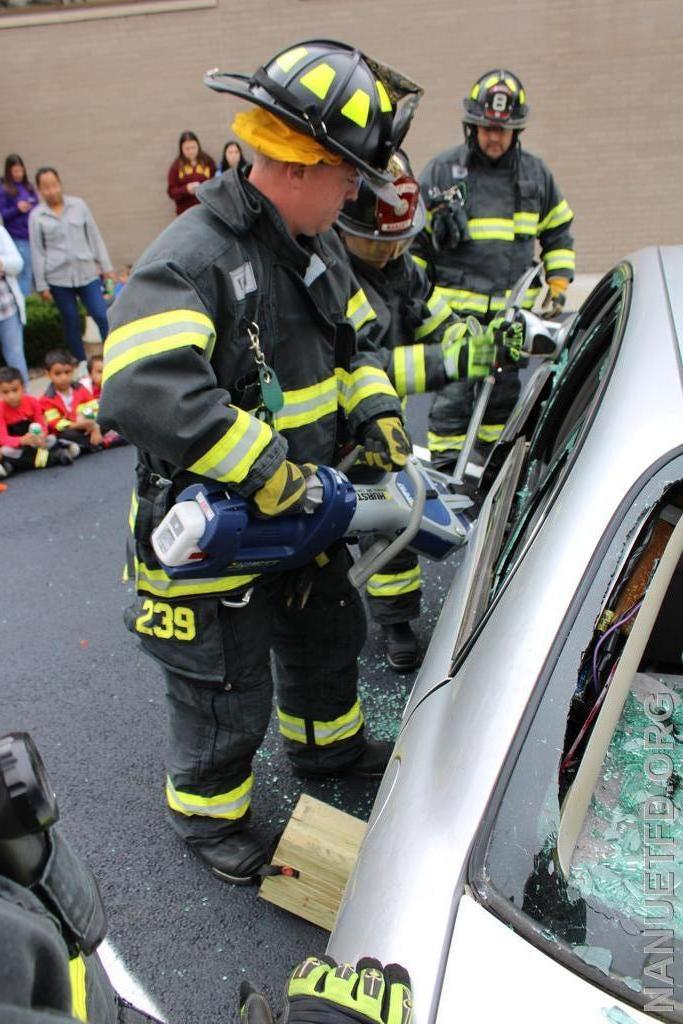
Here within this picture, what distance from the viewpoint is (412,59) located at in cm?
989

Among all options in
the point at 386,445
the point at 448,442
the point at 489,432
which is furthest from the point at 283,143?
the point at 489,432

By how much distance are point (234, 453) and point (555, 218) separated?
3.37 metres

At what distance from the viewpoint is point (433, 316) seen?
325 cm

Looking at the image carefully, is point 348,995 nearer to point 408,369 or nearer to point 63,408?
point 408,369

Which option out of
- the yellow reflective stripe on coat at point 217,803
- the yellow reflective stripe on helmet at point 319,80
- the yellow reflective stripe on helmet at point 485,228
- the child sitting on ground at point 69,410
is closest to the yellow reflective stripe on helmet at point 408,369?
the yellow reflective stripe on helmet at point 319,80

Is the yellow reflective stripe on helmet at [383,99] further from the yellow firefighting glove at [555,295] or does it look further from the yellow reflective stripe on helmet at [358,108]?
the yellow firefighting glove at [555,295]

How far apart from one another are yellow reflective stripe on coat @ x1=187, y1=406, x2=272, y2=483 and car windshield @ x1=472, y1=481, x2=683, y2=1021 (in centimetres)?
81

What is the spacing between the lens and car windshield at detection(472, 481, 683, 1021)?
1021 millimetres

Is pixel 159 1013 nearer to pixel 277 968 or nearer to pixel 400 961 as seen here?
pixel 277 968

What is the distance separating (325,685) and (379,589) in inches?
28.0

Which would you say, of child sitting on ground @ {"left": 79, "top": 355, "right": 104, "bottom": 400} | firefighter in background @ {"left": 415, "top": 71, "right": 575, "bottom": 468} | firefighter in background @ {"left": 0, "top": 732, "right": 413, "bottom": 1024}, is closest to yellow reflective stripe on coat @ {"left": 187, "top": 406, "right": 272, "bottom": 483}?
firefighter in background @ {"left": 0, "top": 732, "right": 413, "bottom": 1024}

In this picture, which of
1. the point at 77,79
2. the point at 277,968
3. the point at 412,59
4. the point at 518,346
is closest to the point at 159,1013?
the point at 277,968

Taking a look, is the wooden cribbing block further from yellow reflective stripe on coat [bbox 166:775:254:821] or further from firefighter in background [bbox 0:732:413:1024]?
firefighter in background [bbox 0:732:413:1024]

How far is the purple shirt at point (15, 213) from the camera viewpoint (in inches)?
328
